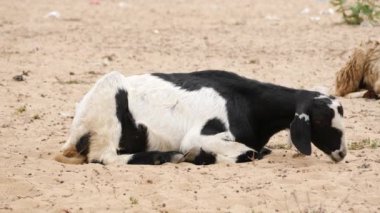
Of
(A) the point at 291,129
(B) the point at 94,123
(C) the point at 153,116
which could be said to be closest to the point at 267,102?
(A) the point at 291,129

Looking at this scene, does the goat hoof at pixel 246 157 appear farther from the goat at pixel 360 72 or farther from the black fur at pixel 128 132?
the goat at pixel 360 72

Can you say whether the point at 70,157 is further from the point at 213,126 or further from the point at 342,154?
the point at 342,154

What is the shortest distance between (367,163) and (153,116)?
1903mm

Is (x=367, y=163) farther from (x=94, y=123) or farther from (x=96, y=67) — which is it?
(x=96, y=67)

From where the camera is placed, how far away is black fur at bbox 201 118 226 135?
7.22 metres

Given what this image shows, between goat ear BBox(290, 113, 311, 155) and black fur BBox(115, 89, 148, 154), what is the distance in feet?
4.27

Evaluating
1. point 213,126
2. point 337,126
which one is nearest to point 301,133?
point 337,126

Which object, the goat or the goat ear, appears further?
the goat

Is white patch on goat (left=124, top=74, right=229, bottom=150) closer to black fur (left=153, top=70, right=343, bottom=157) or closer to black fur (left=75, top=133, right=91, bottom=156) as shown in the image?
black fur (left=153, top=70, right=343, bottom=157)

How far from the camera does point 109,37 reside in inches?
617

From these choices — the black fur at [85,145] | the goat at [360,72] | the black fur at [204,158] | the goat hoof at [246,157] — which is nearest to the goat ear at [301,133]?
the goat hoof at [246,157]

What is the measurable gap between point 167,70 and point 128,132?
536 cm

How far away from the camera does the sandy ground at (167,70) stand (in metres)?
5.88

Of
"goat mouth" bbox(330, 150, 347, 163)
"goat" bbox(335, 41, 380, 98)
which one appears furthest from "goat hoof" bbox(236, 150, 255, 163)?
"goat" bbox(335, 41, 380, 98)
